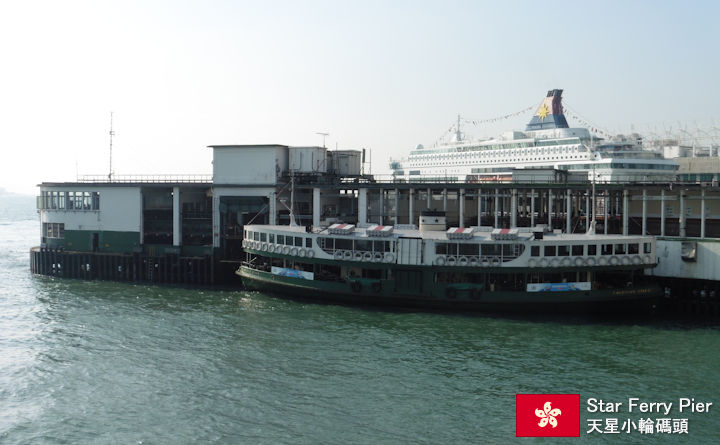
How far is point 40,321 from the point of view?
125 ft

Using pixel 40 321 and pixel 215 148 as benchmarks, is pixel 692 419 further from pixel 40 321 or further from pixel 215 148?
pixel 215 148

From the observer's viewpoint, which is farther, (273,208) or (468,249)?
(273,208)

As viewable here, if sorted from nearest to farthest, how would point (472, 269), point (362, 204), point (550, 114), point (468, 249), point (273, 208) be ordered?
1. point (472, 269)
2. point (468, 249)
3. point (362, 204)
4. point (273, 208)
5. point (550, 114)

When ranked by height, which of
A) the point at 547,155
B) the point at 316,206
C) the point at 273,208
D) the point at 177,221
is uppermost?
the point at 547,155

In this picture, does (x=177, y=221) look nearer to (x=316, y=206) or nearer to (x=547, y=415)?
(x=316, y=206)

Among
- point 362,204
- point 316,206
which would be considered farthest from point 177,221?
point 362,204

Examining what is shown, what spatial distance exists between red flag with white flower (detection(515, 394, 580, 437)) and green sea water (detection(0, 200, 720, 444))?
399 mm

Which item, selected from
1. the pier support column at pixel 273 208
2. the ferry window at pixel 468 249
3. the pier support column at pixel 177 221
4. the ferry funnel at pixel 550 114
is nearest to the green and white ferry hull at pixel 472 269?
the ferry window at pixel 468 249

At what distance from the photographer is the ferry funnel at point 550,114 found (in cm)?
10319

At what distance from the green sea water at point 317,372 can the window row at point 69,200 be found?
17412mm

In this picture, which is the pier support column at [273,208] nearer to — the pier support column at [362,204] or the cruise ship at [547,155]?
the pier support column at [362,204]

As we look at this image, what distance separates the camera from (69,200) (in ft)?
193

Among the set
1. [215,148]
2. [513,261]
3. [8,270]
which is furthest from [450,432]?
[8,270]

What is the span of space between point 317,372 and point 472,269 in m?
15.5
